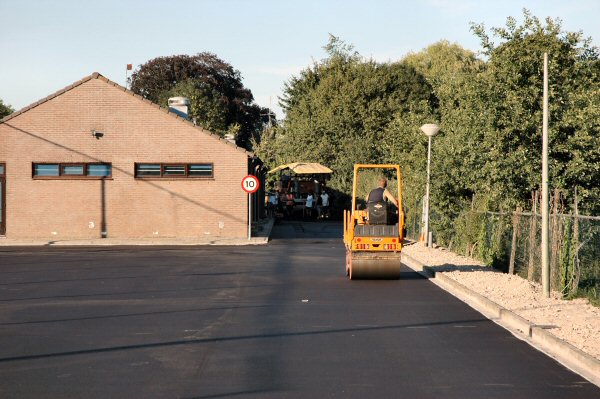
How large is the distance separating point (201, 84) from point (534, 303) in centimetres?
Answer: 6016

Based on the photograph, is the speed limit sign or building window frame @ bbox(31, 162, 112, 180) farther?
building window frame @ bbox(31, 162, 112, 180)

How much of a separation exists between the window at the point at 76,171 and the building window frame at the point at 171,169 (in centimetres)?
Result: 129

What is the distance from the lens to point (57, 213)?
36875mm

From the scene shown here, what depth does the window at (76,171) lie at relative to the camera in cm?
3706

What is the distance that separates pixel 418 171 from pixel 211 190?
9960 millimetres

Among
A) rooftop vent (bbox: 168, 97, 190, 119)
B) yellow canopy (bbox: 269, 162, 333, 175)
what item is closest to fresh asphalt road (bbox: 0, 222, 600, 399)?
rooftop vent (bbox: 168, 97, 190, 119)

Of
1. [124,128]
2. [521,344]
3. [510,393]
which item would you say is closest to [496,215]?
[521,344]

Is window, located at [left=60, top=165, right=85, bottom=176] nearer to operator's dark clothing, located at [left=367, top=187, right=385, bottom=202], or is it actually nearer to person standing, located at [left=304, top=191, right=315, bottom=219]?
person standing, located at [left=304, top=191, right=315, bottom=219]

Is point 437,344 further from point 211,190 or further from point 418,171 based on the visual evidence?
point 211,190

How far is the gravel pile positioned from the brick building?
1507 cm

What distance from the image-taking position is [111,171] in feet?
122


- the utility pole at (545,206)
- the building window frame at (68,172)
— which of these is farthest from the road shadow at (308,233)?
the utility pole at (545,206)

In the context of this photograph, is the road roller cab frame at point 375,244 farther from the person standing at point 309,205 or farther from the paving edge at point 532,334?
the person standing at point 309,205

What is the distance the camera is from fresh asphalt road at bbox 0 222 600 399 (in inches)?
328
